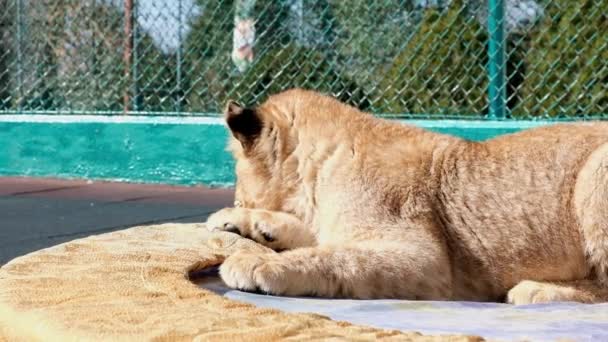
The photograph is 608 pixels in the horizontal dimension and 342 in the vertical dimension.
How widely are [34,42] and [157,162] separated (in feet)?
5.46

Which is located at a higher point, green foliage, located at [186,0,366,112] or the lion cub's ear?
the lion cub's ear

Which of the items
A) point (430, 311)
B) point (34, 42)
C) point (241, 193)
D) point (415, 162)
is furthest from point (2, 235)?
point (34, 42)

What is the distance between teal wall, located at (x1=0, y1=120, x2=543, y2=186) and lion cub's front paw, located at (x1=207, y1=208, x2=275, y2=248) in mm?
3938

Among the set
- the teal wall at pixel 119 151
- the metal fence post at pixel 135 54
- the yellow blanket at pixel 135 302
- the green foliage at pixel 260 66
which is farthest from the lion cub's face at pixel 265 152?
the metal fence post at pixel 135 54

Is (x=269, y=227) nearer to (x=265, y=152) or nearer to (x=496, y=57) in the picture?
(x=265, y=152)

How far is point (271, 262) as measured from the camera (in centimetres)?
317

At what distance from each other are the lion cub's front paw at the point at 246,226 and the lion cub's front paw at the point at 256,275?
1.92ft

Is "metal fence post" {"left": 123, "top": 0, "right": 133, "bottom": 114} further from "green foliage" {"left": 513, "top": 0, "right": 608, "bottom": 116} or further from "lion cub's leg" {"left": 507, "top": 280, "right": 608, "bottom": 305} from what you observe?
"lion cub's leg" {"left": 507, "top": 280, "right": 608, "bottom": 305}

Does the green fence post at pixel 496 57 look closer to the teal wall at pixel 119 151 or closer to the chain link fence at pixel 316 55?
the chain link fence at pixel 316 55

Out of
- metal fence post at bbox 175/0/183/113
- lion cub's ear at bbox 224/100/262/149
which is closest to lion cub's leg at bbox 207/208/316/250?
lion cub's ear at bbox 224/100/262/149

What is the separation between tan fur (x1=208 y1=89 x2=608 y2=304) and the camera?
3.28m

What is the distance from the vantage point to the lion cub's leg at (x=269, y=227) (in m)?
3.70

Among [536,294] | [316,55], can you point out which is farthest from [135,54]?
[536,294]

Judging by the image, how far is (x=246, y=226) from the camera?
12.6 feet
